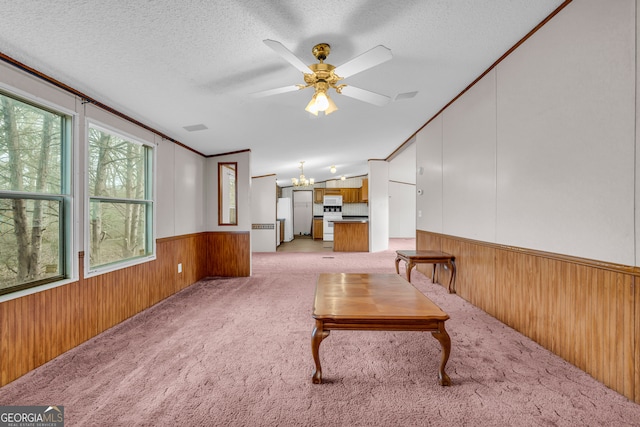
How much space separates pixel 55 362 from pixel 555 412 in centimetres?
337

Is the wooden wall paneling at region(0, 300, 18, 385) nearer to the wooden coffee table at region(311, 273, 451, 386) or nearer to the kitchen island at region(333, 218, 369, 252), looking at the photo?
the wooden coffee table at region(311, 273, 451, 386)

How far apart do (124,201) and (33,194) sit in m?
1.09

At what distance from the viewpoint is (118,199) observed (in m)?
3.09

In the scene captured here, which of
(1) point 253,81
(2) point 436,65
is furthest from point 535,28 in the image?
(1) point 253,81

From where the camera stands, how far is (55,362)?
218 cm

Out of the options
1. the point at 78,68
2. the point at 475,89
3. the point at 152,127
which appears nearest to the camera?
the point at 78,68

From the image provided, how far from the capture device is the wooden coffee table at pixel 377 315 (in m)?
1.78

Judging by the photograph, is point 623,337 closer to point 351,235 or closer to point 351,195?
point 351,235

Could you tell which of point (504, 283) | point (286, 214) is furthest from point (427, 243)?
point (286, 214)

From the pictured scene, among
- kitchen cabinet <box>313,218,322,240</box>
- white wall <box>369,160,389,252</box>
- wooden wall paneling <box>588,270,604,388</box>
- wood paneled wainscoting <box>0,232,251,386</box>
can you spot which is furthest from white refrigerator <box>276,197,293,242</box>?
wooden wall paneling <box>588,270,604,388</box>

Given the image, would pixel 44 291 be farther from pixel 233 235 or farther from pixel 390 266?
pixel 390 266

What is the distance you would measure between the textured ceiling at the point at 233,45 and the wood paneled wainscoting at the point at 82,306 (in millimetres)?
1594

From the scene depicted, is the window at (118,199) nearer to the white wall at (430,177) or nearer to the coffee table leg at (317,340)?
the coffee table leg at (317,340)

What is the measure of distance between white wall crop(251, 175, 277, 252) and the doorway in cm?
418
